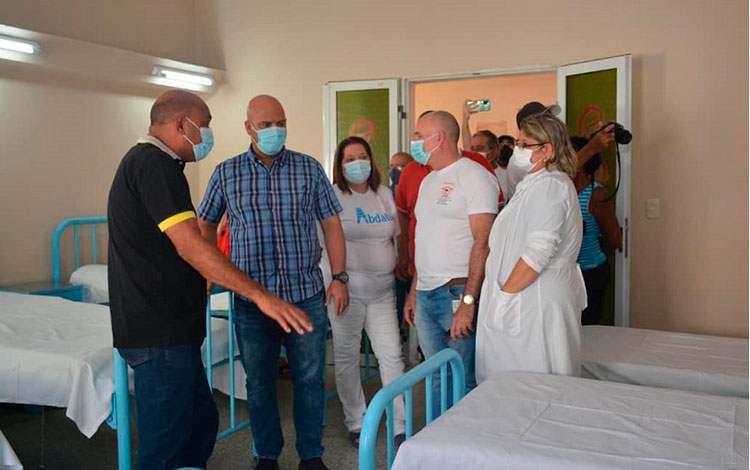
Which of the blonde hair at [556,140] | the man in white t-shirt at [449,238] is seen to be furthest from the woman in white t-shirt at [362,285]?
the blonde hair at [556,140]

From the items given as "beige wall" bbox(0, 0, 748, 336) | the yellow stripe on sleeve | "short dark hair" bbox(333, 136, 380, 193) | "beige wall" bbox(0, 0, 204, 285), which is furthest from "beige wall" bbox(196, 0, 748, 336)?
the yellow stripe on sleeve

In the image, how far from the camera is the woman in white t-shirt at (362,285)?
3266 millimetres

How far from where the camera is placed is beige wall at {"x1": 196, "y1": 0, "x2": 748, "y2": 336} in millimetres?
4168

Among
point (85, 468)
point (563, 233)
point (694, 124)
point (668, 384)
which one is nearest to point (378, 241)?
point (563, 233)

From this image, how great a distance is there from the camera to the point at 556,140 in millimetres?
2465

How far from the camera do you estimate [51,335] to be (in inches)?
121

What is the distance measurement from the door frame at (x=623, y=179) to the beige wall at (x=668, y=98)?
0.93ft

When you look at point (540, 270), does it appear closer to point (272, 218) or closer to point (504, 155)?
point (272, 218)

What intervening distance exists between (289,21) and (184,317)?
395 centimetres

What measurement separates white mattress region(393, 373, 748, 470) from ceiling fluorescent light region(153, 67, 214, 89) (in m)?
4.03

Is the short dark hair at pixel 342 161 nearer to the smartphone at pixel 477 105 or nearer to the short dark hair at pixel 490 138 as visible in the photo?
the smartphone at pixel 477 105

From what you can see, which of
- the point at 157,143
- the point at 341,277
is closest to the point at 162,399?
the point at 157,143

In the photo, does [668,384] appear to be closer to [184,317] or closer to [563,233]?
[563,233]

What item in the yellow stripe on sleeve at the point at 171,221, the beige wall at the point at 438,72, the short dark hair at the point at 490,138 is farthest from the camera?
the short dark hair at the point at 490,138
